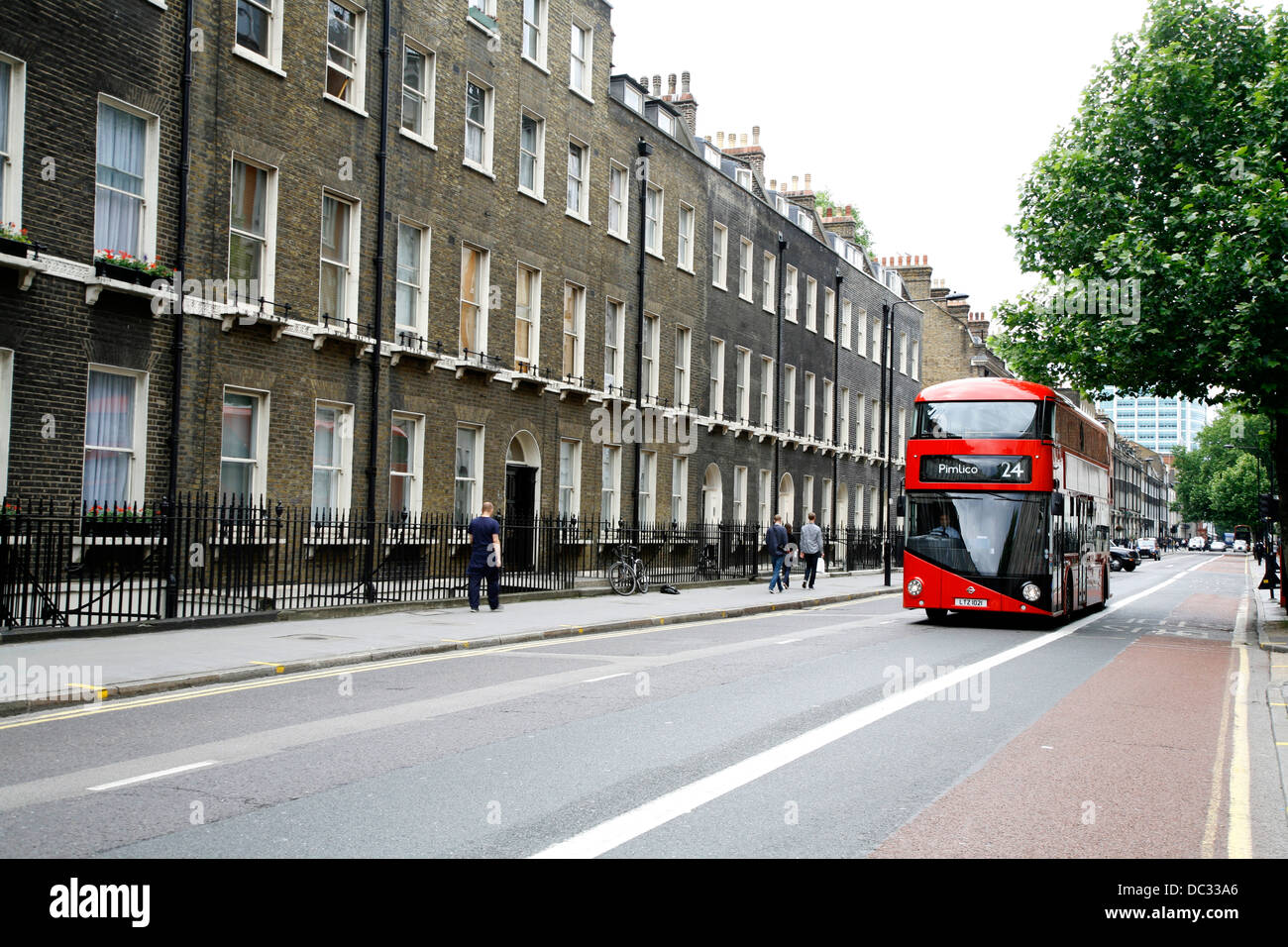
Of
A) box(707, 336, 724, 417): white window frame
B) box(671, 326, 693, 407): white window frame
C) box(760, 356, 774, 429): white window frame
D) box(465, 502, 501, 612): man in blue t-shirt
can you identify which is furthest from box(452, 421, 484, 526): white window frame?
box(760, 356, 774, 429): white window frame

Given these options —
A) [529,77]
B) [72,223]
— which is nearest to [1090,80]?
[529,77]

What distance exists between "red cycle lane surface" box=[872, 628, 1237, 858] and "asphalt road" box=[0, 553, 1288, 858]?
0.02 m

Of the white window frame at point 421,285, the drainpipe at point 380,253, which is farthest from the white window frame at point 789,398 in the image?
the drainpipe at point 380,253

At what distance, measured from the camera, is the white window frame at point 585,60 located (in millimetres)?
26969

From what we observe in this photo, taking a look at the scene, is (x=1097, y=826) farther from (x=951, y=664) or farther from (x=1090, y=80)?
(x=1090, y=80)

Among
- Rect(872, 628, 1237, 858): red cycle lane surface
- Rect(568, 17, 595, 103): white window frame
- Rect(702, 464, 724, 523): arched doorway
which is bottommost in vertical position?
Rect(872, 628, 1237, 858): red cycle lane surface

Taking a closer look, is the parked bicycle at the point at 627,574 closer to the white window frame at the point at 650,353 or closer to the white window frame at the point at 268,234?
the white window frame at the point at 650,353

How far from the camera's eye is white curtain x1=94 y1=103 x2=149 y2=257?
1555cm

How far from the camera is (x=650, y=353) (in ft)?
101

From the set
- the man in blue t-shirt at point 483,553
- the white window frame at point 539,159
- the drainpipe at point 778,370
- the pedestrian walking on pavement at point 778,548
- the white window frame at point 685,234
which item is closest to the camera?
the man in blue t-shirt at point 483,553

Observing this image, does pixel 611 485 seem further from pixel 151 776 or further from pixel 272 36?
pixel 151 776

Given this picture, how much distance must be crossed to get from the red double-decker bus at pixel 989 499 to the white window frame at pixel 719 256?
15952 millimetres

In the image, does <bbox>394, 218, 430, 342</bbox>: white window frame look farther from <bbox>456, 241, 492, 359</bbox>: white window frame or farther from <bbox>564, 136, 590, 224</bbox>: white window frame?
<bbox>564, 136, 590, 224</bbox>: white window frame

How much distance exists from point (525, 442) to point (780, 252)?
1675 cm
